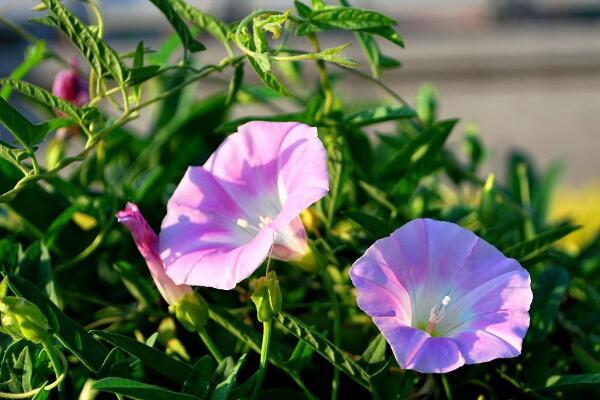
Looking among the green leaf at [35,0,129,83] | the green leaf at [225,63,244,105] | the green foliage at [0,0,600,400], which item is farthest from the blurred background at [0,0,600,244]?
the green leaf at [35,0,129,83]

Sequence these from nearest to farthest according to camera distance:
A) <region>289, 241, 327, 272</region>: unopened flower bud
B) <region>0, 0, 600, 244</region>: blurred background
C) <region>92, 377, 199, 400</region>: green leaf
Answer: <region>92, 377, 199, 400</region>: green leaf
<region>289, 241, 327, 272</region>: unopened flower bud
<region>0, 0, 600, 244</region>: blurred background

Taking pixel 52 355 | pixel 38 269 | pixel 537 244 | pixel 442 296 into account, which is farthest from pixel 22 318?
pixel 537 244

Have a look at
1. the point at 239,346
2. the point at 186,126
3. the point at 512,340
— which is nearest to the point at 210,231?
the point at 239,346

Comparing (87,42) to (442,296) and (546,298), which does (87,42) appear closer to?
(442,296)

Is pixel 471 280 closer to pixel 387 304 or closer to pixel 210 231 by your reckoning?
pixel 387 304

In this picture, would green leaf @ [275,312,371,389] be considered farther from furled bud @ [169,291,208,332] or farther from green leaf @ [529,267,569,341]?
green leaf @ [529,267,569,341]
